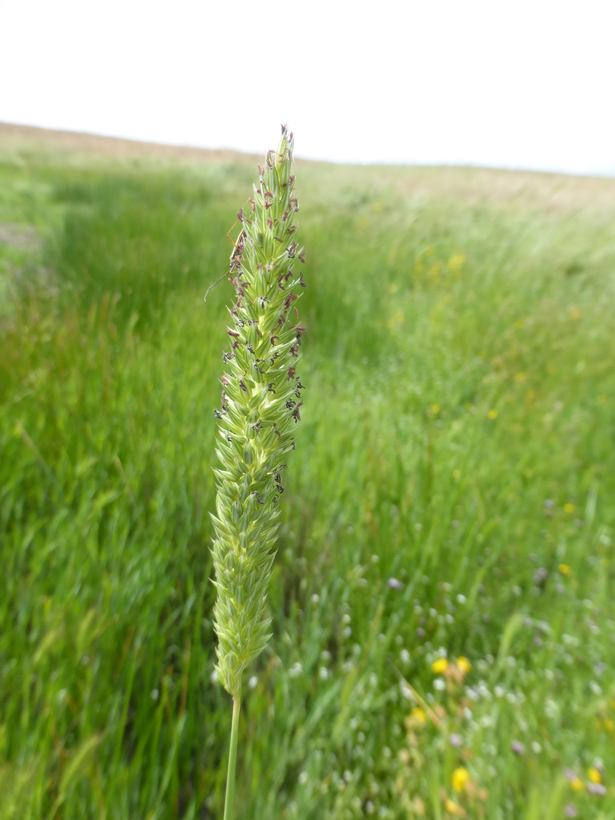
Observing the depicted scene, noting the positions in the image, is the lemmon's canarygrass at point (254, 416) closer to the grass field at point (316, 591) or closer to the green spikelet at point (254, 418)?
the green spikelet at point (254, 418)

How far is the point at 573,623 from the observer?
207cm

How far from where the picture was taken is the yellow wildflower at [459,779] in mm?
1278

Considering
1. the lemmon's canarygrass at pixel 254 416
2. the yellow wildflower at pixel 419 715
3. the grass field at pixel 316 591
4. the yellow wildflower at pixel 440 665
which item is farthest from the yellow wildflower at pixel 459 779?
the lemmon's canarygrass at pixel 254 416

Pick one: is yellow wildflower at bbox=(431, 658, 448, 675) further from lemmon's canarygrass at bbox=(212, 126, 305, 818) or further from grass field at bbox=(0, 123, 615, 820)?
lemmon's canarygrass at bbox=(212, 126, 305, 818)

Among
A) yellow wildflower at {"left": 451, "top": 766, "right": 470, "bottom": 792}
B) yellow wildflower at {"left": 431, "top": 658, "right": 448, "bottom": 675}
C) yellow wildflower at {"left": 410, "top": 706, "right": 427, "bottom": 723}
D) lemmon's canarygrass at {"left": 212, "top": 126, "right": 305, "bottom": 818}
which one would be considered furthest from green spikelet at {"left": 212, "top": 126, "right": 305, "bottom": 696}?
yellow wildflower at {"left": 431, "top": 658, "right": 448, "bottom": 675}

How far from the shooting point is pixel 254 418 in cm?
56

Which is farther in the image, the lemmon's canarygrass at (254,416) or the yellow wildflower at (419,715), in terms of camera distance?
the yellow wildflower at (419,715)

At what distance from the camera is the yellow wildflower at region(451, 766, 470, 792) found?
1278 mm

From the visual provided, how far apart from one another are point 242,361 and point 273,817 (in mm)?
1132

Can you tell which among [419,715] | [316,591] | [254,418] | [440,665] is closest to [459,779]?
[419,715]

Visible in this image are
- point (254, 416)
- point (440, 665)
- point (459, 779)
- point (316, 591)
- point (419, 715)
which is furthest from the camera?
point (316, 591)

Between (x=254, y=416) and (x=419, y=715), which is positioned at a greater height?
(x=254, y=416)

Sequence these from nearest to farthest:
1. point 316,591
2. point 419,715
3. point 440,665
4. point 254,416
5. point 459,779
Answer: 1. point 254,416
2. point 459,779
3. point 419,715
4. point 440,665
5. point 316,591

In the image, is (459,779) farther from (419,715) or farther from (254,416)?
(254,416)
